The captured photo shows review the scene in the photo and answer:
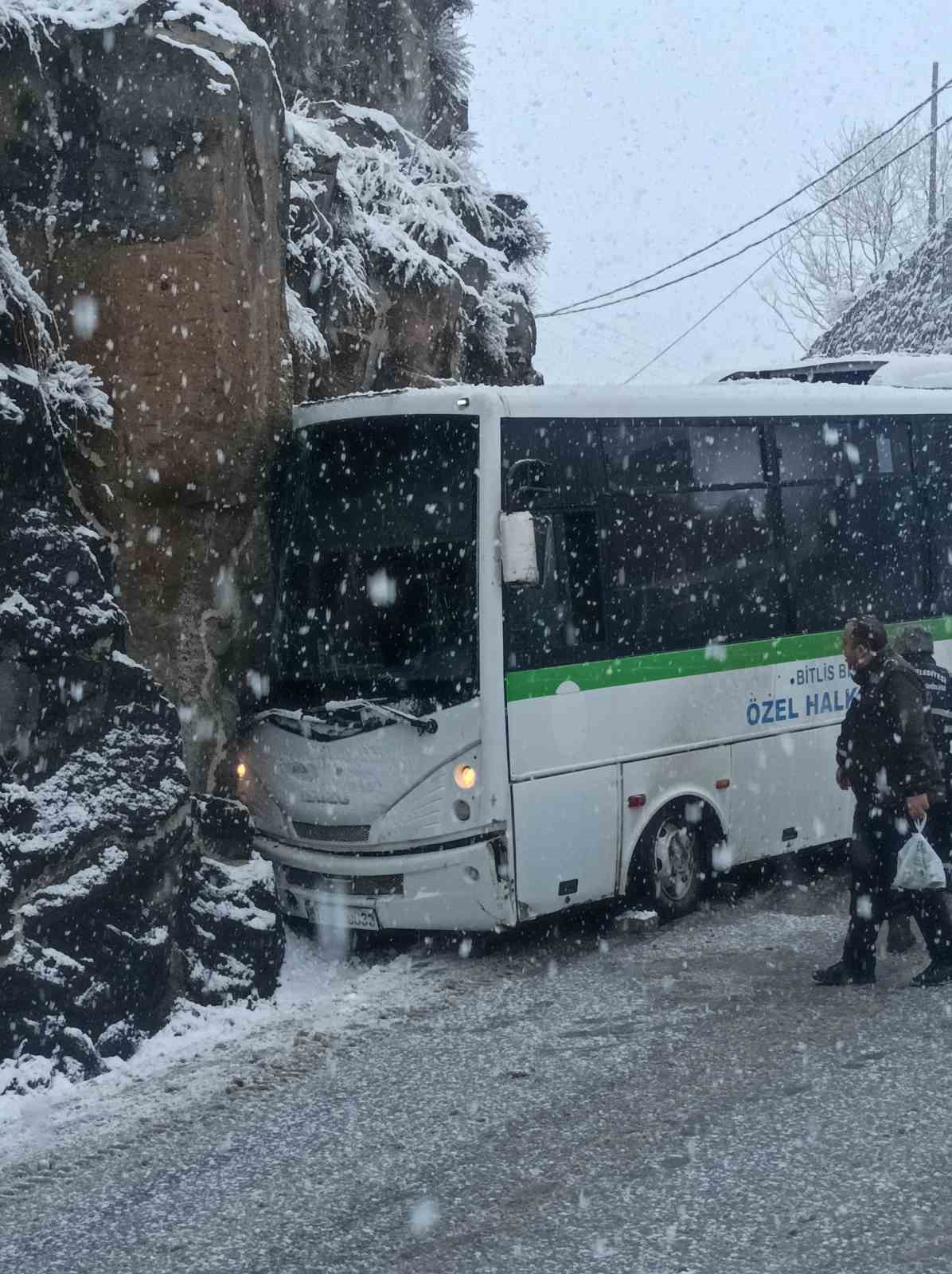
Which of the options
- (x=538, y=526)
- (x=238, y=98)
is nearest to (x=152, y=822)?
(x=538, y=526)

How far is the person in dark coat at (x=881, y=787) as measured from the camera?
7.71 meters

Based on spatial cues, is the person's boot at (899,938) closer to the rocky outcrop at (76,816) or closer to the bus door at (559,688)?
the bus door at (559,688)

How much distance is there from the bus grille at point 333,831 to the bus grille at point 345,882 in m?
0.20

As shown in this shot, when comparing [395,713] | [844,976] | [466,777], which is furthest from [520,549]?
[844,976]

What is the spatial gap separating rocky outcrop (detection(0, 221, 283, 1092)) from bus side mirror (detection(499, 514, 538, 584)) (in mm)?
1963

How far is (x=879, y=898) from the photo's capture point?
790cm

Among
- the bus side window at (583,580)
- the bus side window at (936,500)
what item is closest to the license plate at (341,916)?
the bus side window at (583,580)

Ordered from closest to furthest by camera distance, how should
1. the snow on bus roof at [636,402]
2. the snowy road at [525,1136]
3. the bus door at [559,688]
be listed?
the snowy road at [525,1136], the bus door at [559,688], the snow on bus roof at [636,402]

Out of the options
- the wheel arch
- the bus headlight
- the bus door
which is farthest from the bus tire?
the bus headlight

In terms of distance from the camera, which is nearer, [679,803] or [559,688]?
[559,688]

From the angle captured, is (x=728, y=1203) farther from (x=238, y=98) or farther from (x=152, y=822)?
(x=238, y=98)

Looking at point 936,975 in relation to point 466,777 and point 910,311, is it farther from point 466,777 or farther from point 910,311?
point 910,311

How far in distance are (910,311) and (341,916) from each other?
3057 cm

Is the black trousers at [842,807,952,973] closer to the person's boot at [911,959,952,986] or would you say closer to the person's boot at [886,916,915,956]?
the person's boot at [911,959,952,986]
